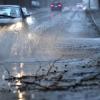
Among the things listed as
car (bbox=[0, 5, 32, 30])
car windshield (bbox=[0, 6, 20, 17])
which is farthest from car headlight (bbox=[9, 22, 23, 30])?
car windshield (bbox=[0, 6, 20, 17])

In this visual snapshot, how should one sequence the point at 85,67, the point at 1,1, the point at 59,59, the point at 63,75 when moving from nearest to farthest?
the point at 63,75, the point at 85,67, the point at 59,59, the point at 1,1

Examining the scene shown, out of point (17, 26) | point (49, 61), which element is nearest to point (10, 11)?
point (17, 26)

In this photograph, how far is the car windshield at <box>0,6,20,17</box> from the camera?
71.1 ft

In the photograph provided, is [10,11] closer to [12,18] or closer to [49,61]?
[12,18]

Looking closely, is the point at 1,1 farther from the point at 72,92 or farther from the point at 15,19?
the point at 72,92

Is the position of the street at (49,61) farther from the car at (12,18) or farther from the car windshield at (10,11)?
the car windshield at (10,11)

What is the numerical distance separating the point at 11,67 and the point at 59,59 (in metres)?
2.11

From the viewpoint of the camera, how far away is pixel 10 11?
862 inches

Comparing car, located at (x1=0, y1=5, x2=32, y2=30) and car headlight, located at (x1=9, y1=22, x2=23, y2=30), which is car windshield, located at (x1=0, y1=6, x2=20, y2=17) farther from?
car headlight, located at (x1=9, y1=22, x2=23, y2=30)

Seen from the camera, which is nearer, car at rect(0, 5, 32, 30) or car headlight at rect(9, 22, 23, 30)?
car headlight at rect(9, 22, 23, 30)

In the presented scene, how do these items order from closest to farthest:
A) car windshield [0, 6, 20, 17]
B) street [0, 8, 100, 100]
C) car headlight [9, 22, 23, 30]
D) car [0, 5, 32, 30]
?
street [0, 8, 100, 100]
car headlight [9, 22, 23, 30]
car [0, 5, 32, 30]
car windshield [0, 6, 20, 17]

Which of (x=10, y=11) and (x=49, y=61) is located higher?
(x=49, y=61)

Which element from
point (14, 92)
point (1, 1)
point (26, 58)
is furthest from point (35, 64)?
point (1, 1)

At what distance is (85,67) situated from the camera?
11.9 m
